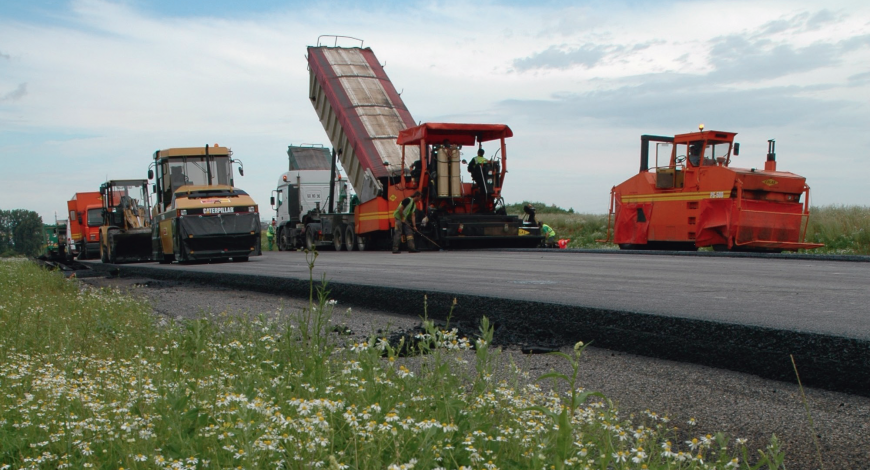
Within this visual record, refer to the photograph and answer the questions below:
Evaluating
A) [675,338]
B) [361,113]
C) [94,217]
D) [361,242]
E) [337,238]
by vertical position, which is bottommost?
[675,338]

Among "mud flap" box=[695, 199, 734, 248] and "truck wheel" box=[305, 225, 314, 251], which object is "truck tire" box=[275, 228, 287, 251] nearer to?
"truck wheel" box=[305, 225, 314, 251]

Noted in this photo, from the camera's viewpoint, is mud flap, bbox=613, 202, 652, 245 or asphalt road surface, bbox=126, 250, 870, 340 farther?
mud flap, bbox=613, 202, 652, 245

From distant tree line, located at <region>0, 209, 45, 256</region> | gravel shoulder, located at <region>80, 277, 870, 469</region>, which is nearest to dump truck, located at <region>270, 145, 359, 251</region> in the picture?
gravel shoulder, located at <region>80, 277, 870, 469</region>

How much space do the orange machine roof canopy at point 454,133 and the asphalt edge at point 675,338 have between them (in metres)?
11.9

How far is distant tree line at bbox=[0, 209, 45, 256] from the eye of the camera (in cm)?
9269

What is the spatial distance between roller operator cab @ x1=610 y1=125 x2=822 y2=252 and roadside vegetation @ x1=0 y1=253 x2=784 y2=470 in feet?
42.5

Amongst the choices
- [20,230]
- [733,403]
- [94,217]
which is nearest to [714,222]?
[733,403]

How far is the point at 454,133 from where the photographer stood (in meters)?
19.6

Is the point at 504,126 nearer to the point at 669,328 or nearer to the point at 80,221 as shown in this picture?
the point at 669,328

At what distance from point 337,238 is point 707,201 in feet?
38.2

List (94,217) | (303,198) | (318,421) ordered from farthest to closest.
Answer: (94,217), (303,198), (318,421)

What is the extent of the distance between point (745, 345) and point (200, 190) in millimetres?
15416

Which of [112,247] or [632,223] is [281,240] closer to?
[112,247]

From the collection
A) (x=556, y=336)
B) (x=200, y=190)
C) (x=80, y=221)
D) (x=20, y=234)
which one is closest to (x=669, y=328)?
(x=556, y=336)
